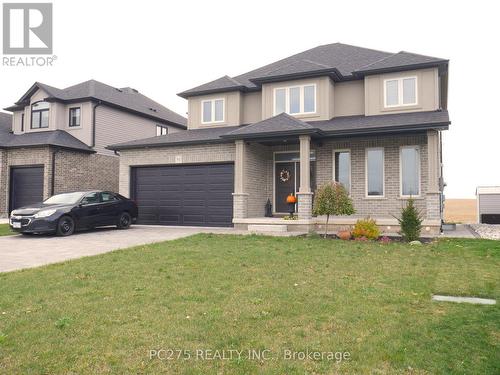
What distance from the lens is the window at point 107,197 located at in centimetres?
1456

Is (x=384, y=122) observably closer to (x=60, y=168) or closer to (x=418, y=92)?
(x=418, y=92)

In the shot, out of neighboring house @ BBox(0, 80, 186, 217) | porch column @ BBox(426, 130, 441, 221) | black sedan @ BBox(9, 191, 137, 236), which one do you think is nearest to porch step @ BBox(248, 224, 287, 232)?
porch column @ BBox(426, 130, 441, 221)

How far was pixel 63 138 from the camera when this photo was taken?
869 inches

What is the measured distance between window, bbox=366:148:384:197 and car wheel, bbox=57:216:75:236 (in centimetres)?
1085

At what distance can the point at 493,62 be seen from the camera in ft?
23.6

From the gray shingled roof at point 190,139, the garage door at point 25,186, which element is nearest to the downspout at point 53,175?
the garage door at point 25,186

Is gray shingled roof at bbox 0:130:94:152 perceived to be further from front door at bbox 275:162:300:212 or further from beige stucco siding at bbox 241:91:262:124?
front door at bbox 275:162:300:212

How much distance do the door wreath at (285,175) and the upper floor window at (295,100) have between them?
2574 mm

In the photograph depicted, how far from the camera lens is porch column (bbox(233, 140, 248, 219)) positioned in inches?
577

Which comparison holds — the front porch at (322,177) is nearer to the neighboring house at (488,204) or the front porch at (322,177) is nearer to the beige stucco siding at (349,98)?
the beige stucco siding at (349,98)

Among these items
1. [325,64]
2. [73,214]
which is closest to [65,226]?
[73,214]

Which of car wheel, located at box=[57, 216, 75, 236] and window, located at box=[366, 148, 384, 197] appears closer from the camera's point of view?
car wheel, located at box=[57, 216, 75, 236]

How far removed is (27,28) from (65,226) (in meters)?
10.5

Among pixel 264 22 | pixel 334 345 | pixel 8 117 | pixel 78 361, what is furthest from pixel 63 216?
pixel 8 117
